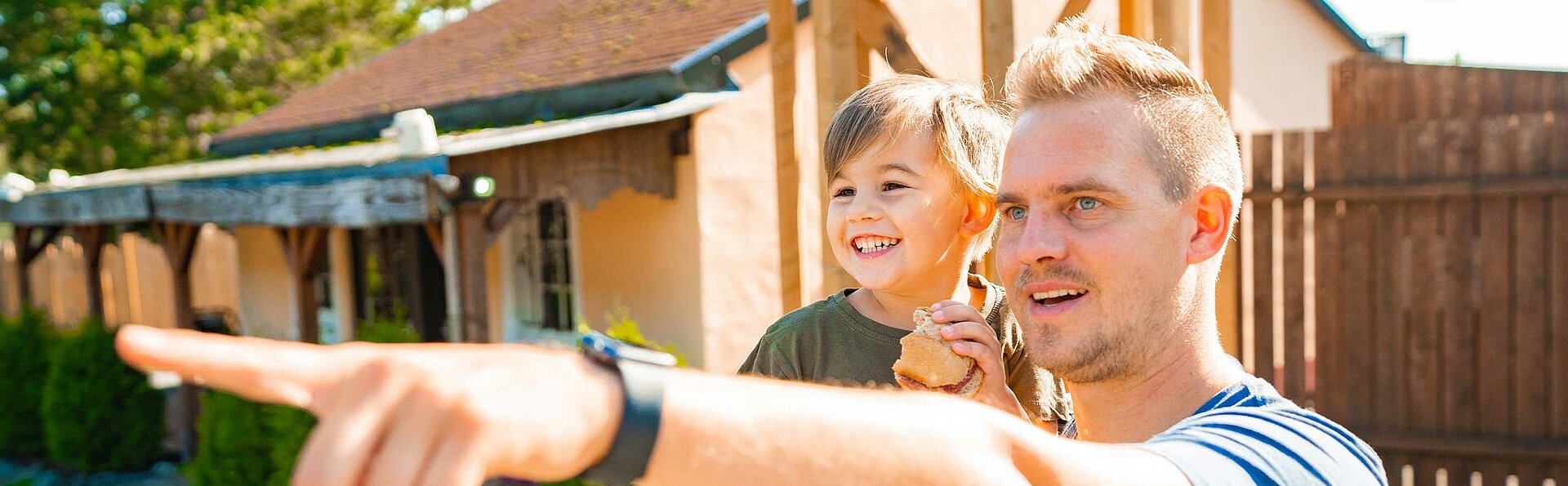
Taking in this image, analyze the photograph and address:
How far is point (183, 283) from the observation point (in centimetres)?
971

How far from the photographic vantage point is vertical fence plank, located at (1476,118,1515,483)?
15.1ft

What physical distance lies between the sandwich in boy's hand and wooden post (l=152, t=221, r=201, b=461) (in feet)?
29.1

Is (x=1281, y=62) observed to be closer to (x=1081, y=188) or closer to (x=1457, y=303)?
(x=1457, y=303)

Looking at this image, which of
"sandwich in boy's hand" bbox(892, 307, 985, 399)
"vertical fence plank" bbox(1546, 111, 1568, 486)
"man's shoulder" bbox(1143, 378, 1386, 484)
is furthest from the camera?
"vertical fence plank" bbox(1546, 111, 1568, 486)

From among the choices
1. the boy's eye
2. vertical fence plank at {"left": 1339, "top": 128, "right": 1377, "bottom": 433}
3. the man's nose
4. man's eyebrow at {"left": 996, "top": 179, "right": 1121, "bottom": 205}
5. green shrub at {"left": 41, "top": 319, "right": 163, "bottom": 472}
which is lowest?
green shrub at {"left": 41, "top": 319, "right": 163, "bottom": 472}

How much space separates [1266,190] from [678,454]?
480cm

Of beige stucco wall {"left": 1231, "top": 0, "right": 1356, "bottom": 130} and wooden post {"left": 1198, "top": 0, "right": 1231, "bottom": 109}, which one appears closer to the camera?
wooden post {"left": 1198, "top": 0, "right": 1231, "bottom": 109}

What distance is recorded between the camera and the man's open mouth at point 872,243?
2.07m

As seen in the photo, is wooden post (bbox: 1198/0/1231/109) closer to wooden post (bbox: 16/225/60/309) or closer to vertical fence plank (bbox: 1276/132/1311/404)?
vertical fence plank (bbox: 1276/132/1311/404)

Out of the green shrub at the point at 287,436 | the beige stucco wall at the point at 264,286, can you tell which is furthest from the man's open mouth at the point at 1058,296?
the beige stucco wall at the point at 264,286

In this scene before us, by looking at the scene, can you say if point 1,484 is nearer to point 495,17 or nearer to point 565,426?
point 495,17

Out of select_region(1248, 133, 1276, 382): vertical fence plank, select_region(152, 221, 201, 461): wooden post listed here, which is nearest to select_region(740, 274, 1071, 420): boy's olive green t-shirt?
select_region(1248, 133, 1276, 382): vertical fence plank

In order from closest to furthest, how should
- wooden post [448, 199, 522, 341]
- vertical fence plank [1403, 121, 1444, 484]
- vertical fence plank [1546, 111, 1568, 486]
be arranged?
vertical fence plank [1546, 111, 1568, 486] → vertical fence plank [1403, 121, 1444, 484] → wooden post [448, 199, 522, 341]

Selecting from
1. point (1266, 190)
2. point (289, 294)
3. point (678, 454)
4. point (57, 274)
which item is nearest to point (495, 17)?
point (289, 294)
